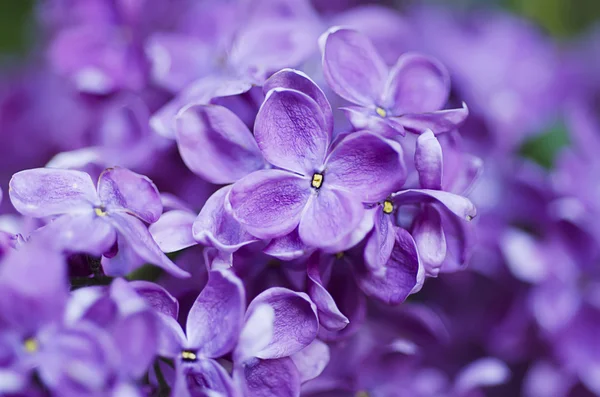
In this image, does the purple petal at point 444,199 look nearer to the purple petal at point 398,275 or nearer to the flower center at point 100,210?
the purple petal at point 398,275

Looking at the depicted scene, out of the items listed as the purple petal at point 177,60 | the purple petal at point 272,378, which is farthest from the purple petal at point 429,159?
the purple petal at point 177,60

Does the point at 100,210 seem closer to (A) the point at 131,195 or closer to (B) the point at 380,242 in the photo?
(A) the point at 131,195

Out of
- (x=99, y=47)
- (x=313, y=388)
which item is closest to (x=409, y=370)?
(x=313, y=388)

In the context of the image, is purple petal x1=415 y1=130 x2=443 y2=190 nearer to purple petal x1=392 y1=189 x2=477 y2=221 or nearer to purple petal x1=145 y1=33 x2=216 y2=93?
purple petal x1=392 y1=189 x2=477 y2=221

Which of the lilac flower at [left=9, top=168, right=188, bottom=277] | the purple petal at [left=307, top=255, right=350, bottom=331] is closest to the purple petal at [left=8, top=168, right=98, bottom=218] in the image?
the lilac flower at [left=9, top=168, right=188, bottom=277]

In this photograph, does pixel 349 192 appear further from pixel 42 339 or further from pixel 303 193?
pixel 42 339

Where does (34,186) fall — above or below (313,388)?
above

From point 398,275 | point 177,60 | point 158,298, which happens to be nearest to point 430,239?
point 398,275
